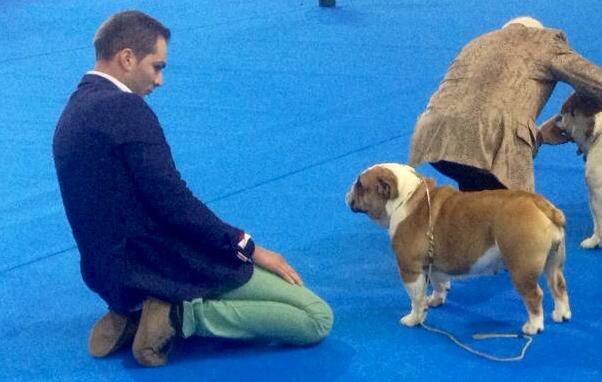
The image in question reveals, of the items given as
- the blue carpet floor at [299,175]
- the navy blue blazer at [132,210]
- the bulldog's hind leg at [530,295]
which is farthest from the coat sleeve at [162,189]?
the bulldog's hind leg at [530,295]

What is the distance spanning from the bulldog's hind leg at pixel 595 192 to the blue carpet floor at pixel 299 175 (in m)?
0.06

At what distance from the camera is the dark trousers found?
16.6ft

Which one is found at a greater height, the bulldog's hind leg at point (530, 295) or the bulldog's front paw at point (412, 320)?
the bulldog's hind leg at point (530, 295)

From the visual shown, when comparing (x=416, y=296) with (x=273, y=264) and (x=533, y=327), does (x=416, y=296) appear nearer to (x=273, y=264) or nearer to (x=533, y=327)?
(x=533, y=327)

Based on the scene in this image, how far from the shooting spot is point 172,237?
13.7 ft

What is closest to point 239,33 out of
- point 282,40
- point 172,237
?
point 282,40

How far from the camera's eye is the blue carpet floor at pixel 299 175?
166 inches

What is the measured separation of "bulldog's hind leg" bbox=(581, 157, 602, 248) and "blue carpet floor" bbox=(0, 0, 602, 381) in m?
0.06

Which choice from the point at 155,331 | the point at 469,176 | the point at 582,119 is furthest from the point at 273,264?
the point at 582,119

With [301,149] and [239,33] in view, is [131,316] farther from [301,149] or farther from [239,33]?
[239,33]

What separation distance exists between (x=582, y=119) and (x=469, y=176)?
2.07 ft

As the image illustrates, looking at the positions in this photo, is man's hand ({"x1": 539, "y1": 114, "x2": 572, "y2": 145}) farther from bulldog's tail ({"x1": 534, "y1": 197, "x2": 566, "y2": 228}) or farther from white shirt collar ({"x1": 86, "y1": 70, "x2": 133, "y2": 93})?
white shirt collar ({"x1": 86, "y1": 70, "x2": 133, "y2": 93})

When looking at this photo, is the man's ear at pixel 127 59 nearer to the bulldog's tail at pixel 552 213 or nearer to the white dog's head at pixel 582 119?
the bulldog's tail at pixel 552 213

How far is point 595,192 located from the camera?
5062 mm
